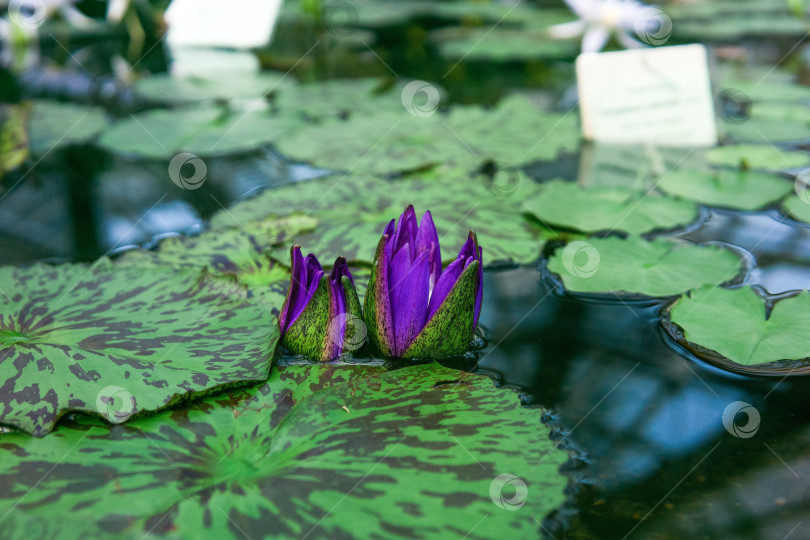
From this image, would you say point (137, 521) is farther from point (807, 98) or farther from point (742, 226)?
point (807, 98)

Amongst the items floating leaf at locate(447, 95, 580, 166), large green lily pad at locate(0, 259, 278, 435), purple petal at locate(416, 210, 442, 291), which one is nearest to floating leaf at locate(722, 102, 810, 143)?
floating leaf at locate(447, 95, 580, 166)

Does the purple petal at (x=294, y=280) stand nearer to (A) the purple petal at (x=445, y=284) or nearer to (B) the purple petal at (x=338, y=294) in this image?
(B) the purple petal at (x=338, y=294)

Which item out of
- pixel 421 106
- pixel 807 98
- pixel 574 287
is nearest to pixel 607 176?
pixel 574 287

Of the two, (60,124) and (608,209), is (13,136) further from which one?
(608,209)

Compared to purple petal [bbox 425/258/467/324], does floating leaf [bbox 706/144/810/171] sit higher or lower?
lower

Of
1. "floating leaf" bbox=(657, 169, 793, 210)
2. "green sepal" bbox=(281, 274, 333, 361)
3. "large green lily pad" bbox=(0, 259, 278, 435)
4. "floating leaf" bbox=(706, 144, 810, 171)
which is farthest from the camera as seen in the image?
"floating leaf" bbox=(706, 144, 810, 171)

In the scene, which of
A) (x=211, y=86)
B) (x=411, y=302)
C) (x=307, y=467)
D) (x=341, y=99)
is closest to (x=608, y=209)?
(x=411, y=302)

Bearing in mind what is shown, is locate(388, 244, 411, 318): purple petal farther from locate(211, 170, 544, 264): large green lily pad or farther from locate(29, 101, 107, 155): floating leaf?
locate(29, 101, 107, 155): floating leaf
